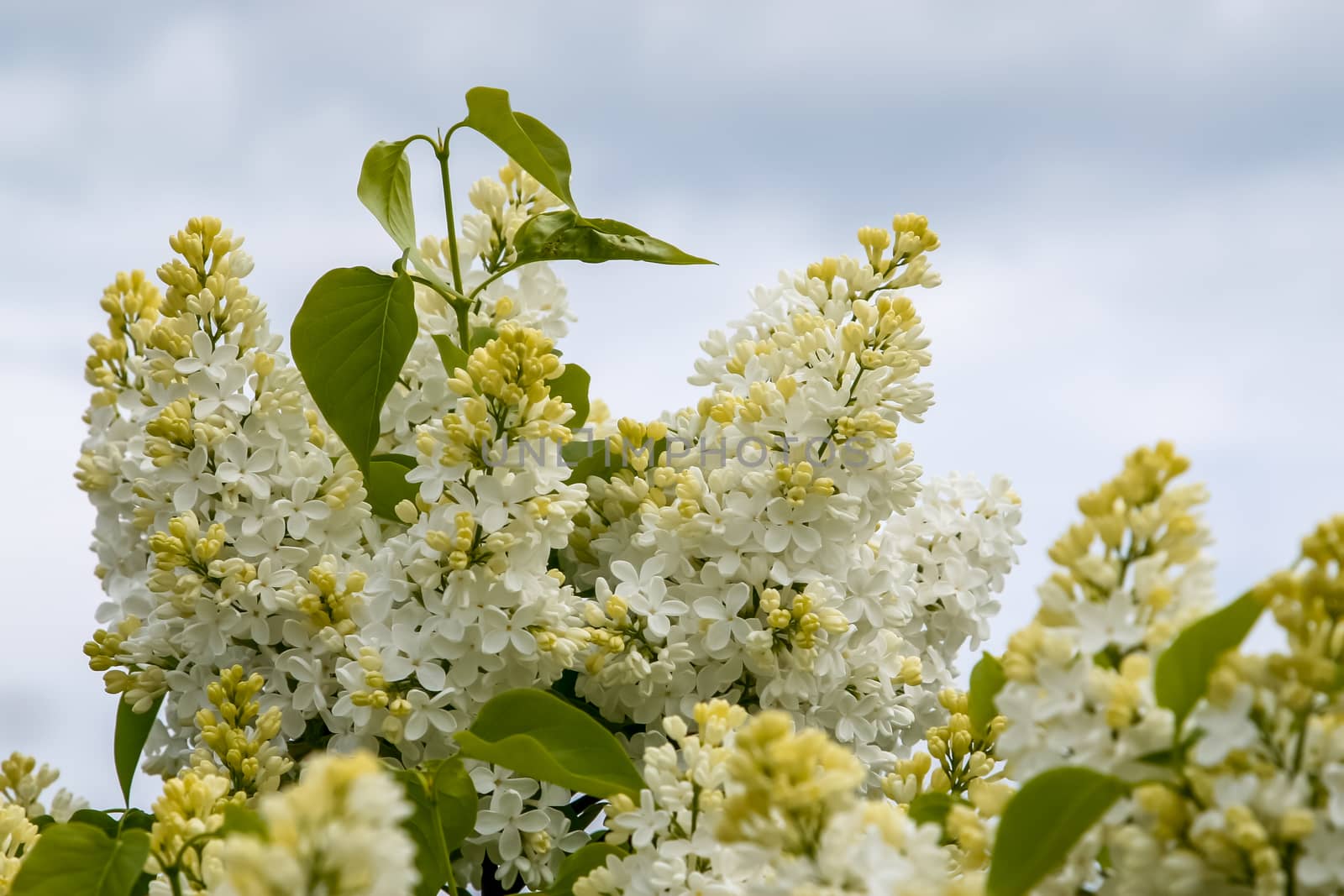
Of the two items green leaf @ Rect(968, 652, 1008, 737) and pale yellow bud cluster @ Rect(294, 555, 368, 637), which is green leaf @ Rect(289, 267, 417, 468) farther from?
green leaf @ Rect(968, 652, 1008, 737)

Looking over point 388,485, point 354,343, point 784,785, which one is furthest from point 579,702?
point 784,785

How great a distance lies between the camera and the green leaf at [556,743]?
788mm

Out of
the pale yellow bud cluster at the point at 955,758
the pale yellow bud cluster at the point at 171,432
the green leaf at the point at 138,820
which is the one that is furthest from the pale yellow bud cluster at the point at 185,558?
the pale yellow bud cluster at the point at 955,758

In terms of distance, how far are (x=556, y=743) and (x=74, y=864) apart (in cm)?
29

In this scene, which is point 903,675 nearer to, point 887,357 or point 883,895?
point 887,357

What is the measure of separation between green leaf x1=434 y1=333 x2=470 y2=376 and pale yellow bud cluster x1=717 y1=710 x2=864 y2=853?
639 mm

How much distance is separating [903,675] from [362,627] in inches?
17.9

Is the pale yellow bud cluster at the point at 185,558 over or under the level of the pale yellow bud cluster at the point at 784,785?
over

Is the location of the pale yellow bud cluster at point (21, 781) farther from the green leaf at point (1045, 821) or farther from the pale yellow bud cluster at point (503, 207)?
the green leaf at point (1045, 821)

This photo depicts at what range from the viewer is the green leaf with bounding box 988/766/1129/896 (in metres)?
0.51

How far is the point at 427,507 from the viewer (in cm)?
103

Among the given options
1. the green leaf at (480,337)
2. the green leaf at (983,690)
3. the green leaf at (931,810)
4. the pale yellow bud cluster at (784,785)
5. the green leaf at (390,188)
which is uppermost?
the green leaf at (390,188)

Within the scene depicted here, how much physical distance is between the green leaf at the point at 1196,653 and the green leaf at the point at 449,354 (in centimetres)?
70

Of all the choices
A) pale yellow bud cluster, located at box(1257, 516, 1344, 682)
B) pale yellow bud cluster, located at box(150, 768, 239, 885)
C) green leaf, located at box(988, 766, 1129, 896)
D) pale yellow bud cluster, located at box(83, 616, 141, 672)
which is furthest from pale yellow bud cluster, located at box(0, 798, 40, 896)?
pale yellow bud cluster, located at box(1257, 516, 1344, 682)
